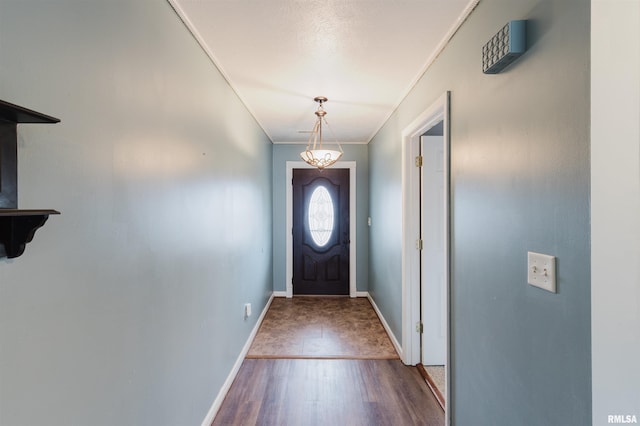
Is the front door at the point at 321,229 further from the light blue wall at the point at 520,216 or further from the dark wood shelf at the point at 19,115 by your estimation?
the dark wood shelf at the point at 19,115

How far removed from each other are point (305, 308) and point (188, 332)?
2.88m

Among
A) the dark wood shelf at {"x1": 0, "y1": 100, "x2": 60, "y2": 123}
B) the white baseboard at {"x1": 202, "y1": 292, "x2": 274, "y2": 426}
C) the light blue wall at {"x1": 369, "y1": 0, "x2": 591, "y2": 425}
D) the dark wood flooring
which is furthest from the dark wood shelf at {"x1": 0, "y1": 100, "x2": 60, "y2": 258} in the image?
the dark wood flooring

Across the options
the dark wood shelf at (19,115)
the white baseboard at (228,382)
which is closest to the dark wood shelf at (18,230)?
the dark wood shelf at (19,115)

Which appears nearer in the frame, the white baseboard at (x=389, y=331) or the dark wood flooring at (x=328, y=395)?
the dark wood flooring at (x=328, y=395)

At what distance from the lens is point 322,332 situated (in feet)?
11.9

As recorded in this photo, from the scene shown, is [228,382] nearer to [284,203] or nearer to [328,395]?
[328,395]

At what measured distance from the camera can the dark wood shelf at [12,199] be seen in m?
0.70

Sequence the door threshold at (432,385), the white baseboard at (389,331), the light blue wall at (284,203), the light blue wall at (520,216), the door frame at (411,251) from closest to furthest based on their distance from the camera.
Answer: the light blue wall at (520,216)
the door threshold at (432,385)
the door frame at (411,251)
the white baseboard at (389,331)
the light blue wall at (284,203)

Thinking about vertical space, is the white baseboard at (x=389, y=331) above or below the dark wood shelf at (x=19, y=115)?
below

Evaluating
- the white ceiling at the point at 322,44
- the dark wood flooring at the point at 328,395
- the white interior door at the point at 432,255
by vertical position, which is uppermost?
the white ceiling at the point at 322,44

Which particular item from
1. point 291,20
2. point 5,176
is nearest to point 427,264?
point 291,20

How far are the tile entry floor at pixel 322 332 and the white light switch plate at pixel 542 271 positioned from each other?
220 cm

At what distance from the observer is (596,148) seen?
90 cm

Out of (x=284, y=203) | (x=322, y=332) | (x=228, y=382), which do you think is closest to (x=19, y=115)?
(x=228, y=382)
